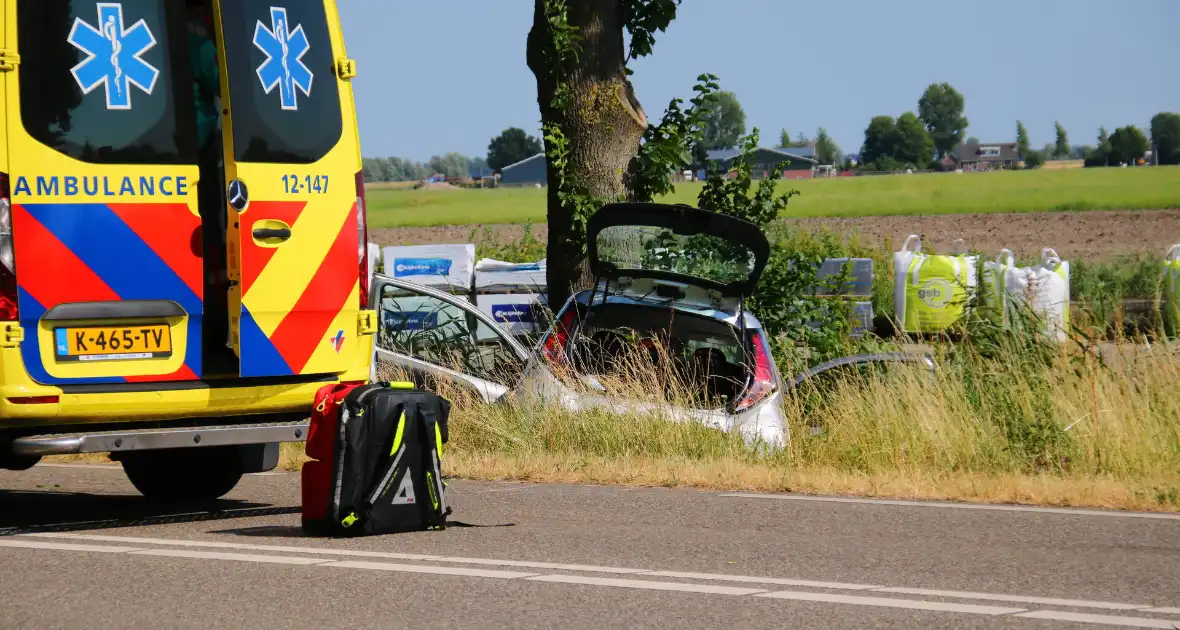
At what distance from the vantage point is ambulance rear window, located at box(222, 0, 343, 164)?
768 cm

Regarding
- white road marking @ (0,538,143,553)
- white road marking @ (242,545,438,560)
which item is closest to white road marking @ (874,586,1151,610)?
white road marking @ (242,545,438,560)

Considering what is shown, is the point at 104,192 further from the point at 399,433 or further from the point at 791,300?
the point at 791,300

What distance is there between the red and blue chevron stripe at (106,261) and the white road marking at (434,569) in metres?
1.67

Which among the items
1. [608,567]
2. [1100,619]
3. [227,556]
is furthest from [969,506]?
[227,556]

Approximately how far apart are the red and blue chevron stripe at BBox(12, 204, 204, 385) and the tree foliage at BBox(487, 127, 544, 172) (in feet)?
491

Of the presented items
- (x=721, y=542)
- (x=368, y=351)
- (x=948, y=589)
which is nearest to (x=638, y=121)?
(x=368, y=351)

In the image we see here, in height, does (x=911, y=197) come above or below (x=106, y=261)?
above

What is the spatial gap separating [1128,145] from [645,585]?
148m

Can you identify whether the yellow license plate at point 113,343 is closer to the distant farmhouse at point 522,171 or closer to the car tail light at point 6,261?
the car tail light at point 6,261

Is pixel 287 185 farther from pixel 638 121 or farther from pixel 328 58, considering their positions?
pixel 638 121

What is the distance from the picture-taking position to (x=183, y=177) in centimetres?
766

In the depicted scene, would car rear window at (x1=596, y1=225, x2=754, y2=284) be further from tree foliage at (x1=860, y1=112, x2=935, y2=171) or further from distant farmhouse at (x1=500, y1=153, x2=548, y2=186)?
tree foliage at (x1=860, y1=112, x2=935, y2=171)

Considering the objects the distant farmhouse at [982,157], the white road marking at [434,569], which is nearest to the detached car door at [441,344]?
the white road marking at [434,569]

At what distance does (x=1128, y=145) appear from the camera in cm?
14400
